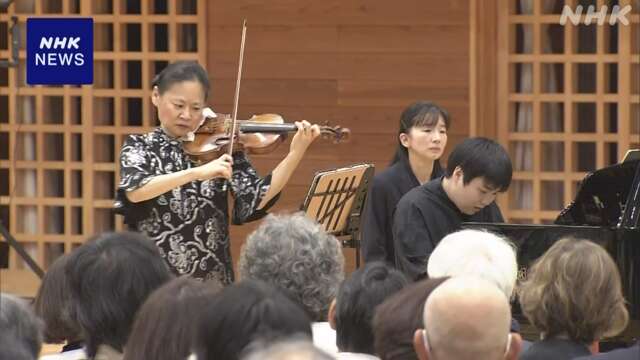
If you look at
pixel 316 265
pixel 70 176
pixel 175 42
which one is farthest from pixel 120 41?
pixel 316 265

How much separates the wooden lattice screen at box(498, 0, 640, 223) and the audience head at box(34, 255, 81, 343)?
5.22 m

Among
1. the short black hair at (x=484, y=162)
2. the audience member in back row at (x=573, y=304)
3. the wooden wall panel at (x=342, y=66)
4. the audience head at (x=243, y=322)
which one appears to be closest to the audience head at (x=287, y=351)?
the audience head at (x=243, y=322)

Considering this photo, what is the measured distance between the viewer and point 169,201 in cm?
539

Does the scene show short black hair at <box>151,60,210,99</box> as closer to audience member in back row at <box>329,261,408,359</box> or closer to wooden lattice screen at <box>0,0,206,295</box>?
audience member in back row at <box>329,261,408,359</box>

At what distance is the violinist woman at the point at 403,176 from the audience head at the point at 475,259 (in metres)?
2.61

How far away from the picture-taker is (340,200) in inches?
254

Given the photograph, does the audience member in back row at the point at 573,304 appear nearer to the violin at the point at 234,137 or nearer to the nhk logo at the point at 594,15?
the violin at the point at 234,137

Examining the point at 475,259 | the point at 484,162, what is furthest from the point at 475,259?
the point at 484,162

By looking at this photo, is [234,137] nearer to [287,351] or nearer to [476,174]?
[476,174]

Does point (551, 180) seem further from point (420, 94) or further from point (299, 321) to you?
point (299, 321)

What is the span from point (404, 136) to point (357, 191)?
13.2 inches

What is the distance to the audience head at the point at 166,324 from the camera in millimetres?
3059

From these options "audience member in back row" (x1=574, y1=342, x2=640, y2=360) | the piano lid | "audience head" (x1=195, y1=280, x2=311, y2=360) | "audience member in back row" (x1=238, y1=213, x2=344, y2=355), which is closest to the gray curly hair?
"audience member in back row" (x1=238, y1=213, x2=344, y2=355)

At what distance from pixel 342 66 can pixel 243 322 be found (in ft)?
20.0
